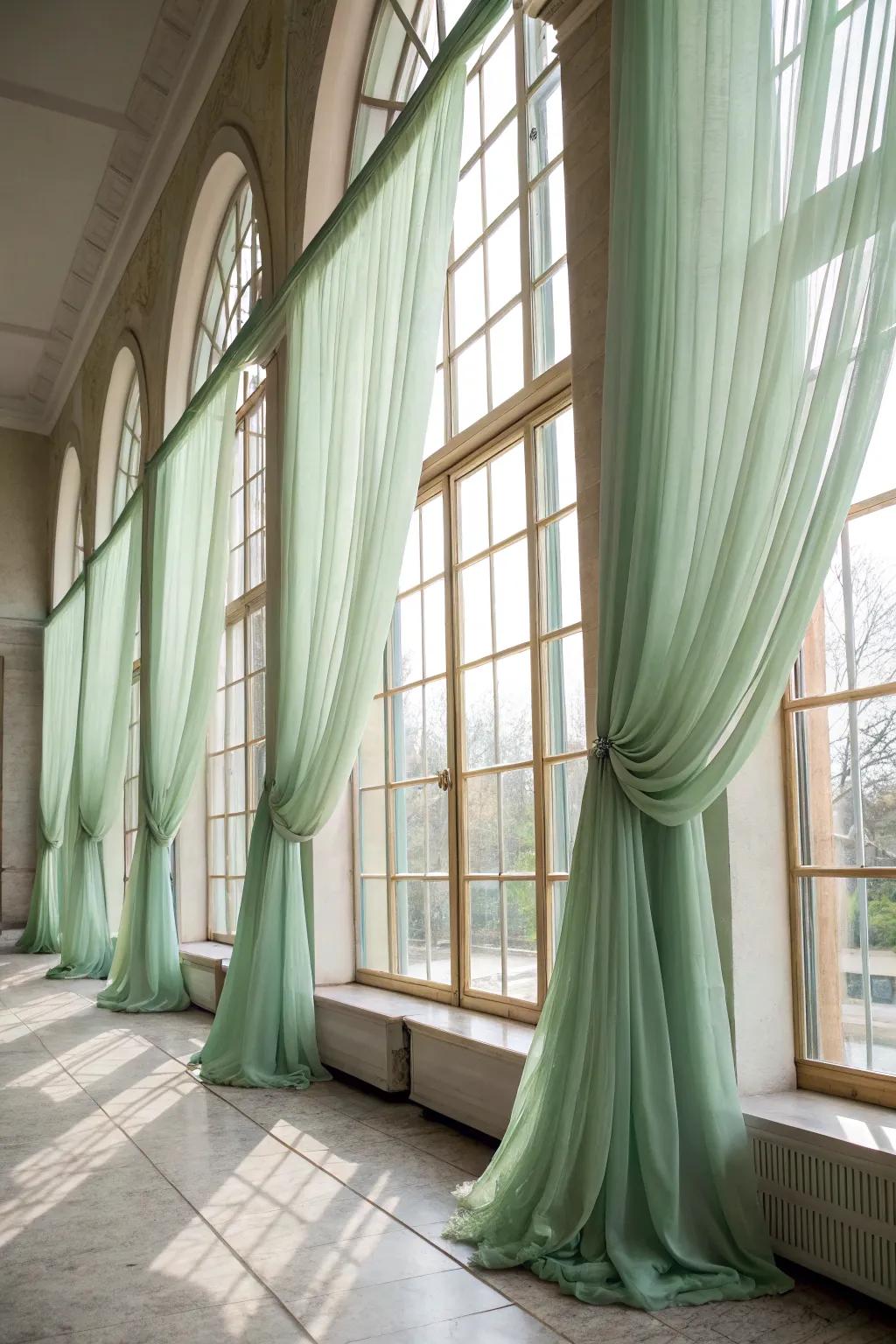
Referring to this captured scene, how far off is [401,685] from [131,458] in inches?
238

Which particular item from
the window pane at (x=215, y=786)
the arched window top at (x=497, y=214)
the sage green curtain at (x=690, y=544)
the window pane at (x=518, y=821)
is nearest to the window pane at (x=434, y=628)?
the arched window top at (x=497, y=214)

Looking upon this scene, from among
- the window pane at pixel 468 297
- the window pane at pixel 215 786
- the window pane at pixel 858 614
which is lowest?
the window pane at pixel 215 786

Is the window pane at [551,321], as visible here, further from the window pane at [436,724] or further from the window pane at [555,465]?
the window pane at [436,724]

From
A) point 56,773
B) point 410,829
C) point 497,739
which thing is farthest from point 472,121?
point 56,773

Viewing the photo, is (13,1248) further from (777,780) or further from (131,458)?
(131,458)

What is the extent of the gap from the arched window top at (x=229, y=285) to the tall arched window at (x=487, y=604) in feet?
6.09

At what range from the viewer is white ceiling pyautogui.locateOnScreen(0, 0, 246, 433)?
734 centimetres

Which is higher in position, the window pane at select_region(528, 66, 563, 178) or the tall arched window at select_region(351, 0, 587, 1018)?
the window pane at select_region(528, 66, 563, 178)

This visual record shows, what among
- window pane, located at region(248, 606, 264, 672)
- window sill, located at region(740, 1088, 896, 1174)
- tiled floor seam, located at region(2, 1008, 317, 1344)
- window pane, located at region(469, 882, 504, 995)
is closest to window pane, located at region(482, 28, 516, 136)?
window pane, located at region(469, 882, 504, 995)

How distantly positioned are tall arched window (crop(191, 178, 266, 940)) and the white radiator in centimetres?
500

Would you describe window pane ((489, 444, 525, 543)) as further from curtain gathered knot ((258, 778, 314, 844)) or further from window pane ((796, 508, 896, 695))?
window pane ((796, 508, 896, 695))

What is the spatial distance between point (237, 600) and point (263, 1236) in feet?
17.1

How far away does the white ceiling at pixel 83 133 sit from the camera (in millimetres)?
7336

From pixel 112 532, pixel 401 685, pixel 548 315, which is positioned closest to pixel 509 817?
pixel 401 685
